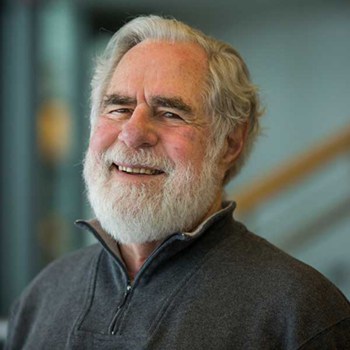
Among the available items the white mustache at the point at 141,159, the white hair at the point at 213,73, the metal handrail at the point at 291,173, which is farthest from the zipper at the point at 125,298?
the metal handrail at the point at 291,173

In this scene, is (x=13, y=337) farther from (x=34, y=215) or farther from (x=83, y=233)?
(x=83, y=233)

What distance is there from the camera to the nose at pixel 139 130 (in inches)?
65.7

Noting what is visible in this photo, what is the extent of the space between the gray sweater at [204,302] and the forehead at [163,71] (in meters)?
0.32

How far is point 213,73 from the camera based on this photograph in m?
1.78

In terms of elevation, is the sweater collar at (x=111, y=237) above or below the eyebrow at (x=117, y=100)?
below

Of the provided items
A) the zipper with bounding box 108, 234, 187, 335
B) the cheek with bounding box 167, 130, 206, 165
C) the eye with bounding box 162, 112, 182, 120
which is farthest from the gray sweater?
the eye with bounding box 162, 112, 182, 120

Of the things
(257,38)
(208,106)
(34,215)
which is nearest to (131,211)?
(208,106)

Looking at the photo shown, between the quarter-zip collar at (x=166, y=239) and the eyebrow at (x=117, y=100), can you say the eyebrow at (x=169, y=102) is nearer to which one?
the eyebrow at (x=117, y=100)

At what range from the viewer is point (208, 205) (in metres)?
1.79

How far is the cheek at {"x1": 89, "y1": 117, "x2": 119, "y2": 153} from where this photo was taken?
174cm

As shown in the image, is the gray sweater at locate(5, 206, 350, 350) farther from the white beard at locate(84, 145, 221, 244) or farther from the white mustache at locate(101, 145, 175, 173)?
the white mustache at locate(101, 145, 175, 173)

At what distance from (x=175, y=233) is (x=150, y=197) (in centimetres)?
10

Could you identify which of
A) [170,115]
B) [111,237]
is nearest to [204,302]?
[111,237]

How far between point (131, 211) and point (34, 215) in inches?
131
